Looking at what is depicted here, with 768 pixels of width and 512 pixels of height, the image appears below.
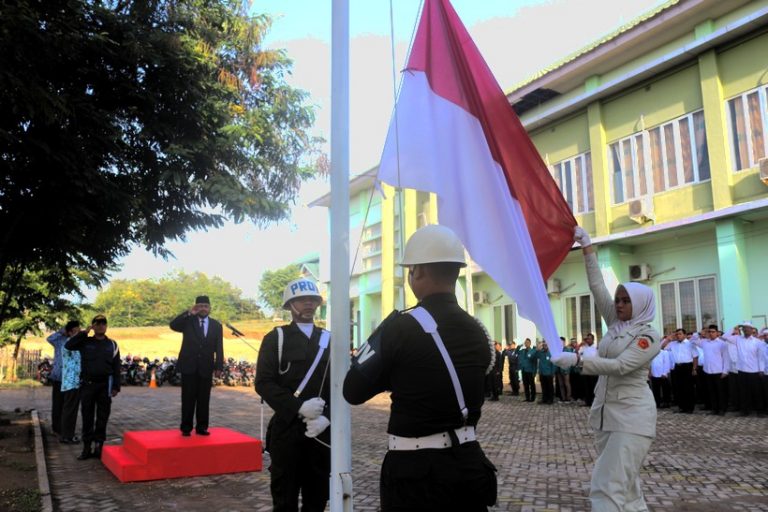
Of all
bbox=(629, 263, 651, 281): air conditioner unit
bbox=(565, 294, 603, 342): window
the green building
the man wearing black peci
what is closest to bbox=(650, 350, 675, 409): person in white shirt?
the green building

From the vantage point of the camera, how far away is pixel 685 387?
1542 cm

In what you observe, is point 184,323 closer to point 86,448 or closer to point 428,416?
point 86,448

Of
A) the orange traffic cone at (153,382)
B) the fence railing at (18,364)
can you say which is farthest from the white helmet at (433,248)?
the fence railing at (18,364)

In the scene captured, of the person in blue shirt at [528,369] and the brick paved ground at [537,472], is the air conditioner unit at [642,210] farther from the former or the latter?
the brick paved ground at [537,472]

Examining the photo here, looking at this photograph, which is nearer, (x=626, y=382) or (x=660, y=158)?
(x=626, y=382)

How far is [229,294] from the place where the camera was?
95.7 m

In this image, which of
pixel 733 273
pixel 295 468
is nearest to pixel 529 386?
pixel 733 273

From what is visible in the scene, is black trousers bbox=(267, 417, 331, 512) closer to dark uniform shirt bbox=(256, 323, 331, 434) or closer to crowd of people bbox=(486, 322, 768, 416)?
dark uniform shirt bbox=(256, 323, 331, 434)

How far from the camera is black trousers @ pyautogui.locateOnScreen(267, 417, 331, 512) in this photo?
415cm

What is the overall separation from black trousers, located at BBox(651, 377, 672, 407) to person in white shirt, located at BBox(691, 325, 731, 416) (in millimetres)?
1443

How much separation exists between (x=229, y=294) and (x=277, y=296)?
10.8 m

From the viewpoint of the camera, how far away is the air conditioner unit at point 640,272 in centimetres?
1916

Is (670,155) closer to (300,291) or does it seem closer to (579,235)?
(579,235)

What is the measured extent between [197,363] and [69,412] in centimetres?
382
